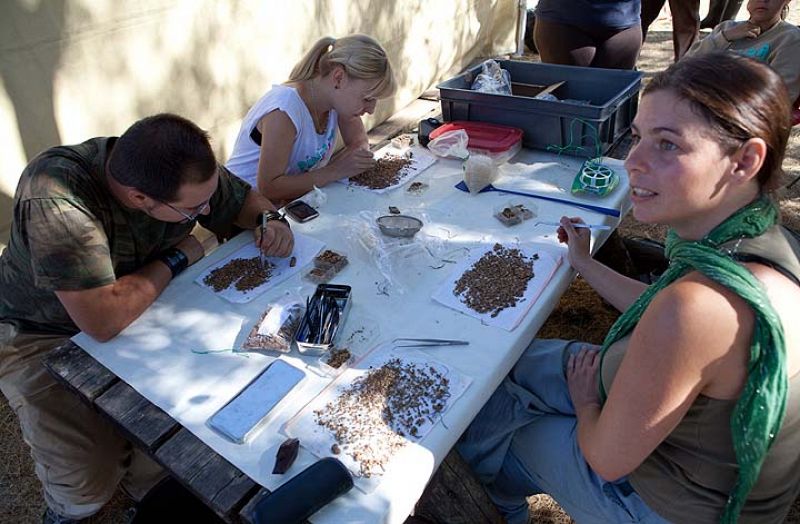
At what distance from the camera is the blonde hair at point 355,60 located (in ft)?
8.15

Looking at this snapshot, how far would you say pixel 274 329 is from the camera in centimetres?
158

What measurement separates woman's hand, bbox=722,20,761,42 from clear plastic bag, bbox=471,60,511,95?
1.53m

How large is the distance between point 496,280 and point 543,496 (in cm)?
108

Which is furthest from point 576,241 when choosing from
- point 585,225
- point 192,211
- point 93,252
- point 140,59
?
point 140,59

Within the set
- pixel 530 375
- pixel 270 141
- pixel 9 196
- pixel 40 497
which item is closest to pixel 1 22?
pixel 9 196

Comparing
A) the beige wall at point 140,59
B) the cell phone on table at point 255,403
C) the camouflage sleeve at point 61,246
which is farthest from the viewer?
the beige wall at point 140,59

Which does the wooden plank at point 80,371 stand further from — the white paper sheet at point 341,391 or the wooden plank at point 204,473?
the white paper sheet at point 341,391

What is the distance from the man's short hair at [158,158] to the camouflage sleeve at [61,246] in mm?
186

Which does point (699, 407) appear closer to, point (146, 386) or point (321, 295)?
point (321, 295)

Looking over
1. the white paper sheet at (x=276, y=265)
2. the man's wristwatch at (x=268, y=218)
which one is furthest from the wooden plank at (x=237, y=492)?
the man's wristwatch at (x=268, y=218)

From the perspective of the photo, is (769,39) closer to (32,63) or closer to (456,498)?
(456,498)

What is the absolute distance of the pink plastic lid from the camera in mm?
2580

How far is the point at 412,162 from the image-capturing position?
2.64 metres

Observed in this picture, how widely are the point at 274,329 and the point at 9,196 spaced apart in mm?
1913
